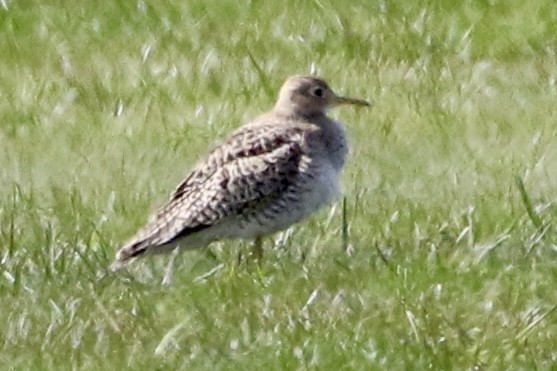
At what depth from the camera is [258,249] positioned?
8.53 m

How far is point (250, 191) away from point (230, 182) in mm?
99

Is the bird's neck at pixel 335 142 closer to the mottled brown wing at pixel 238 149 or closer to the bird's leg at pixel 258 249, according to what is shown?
the mottled brown wing at pixel 238 149

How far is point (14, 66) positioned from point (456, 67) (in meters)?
2.55

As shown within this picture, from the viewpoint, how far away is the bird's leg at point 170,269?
8.02 m

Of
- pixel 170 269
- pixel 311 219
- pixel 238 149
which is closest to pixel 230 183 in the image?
pixel 238 149

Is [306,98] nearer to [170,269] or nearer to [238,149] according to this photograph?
[238,149]

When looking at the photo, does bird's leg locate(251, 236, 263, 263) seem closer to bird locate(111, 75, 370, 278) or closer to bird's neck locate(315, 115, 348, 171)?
bird locate(111, 75, 370, 278)

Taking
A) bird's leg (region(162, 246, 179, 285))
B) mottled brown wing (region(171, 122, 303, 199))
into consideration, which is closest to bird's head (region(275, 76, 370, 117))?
mottled brown wing (region(171, 122, 303, 199))

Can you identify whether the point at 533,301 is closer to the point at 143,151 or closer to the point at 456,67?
the point at 143,151

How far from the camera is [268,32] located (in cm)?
1231

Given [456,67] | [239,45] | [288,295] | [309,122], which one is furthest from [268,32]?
[288,295]

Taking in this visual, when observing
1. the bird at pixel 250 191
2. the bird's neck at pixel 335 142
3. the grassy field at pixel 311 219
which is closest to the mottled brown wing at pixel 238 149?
the bird at pixel 250 191

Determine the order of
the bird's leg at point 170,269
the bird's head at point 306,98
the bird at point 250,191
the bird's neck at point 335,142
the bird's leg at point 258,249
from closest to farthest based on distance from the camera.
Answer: the bird's leg at point 170,269 < the bird's leg at point 258,249 < the bird at point 250,191 < the bird's neck at point 335,142 < the bird's head at point 306,98

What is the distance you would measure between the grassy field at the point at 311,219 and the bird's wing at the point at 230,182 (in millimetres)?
158
